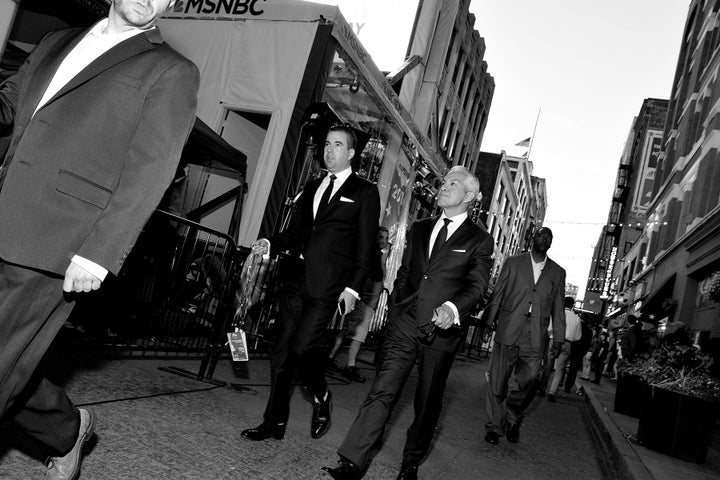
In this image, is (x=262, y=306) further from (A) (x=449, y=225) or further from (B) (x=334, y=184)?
(A) (x=449, y=225)

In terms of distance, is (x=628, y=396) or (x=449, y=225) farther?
(x=628, y=396)

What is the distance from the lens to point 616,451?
6496 millimetres

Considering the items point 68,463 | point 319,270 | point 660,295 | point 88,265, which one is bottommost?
point 68,463

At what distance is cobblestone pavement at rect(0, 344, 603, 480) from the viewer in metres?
3.32

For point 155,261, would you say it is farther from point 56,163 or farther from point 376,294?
point 56,163

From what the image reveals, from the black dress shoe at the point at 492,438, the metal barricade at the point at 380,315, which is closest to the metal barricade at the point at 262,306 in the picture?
the black dress shoe at the point at 492,438

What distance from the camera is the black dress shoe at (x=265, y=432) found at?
4.21 meters

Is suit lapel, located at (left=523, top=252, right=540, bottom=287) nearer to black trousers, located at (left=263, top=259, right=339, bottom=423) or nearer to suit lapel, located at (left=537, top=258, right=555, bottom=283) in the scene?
suit lapel, located at (left=537, top=258, right=555, bottom=283)

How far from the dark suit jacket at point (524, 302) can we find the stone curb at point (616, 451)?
4.18ft

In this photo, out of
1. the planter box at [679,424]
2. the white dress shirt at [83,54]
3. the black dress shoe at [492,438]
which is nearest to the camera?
the white dress shirt at [83,54]

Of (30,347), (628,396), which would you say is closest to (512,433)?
(628,396)

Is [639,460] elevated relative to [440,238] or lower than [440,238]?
lower

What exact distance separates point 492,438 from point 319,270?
321 cm

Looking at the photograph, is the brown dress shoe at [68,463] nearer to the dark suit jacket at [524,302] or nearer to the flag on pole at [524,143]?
the dark suit jacket at [524,302]
